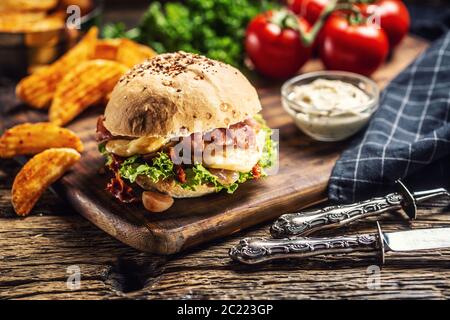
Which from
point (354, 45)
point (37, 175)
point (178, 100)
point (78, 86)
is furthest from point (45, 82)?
point (354, 45)

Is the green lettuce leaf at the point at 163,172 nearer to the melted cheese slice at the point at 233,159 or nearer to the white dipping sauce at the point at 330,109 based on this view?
the melted cheese slice at the point at 233,159

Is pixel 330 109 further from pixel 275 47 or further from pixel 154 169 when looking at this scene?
pixel 154 169

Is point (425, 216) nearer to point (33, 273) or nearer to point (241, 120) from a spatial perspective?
point (241, 120)

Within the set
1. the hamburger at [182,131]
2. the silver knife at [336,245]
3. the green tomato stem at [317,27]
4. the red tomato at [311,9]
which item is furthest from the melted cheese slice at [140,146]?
the red tomato at [311,9]

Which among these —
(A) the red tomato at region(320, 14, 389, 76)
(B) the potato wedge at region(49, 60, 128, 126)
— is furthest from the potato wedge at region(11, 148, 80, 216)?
(A) the red tomato at region(320, 14, 389, 76)

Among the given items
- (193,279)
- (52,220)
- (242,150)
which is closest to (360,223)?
(242,150)

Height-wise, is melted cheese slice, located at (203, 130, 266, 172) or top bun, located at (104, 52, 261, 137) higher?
top bun, located at (104, 52, 261, 137)

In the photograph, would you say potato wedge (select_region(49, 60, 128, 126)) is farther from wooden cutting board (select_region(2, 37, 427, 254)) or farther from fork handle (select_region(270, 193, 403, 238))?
fork handle (select_region(270, 193, 403, 238))
